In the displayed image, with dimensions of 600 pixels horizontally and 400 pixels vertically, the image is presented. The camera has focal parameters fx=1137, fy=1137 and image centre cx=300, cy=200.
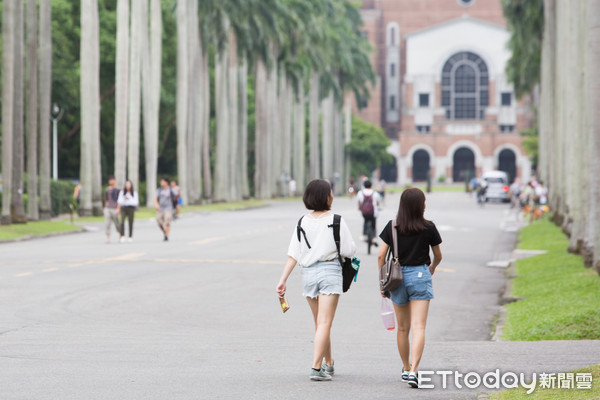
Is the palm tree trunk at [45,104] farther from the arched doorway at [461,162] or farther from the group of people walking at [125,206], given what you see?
the arched doorway at [461,162]

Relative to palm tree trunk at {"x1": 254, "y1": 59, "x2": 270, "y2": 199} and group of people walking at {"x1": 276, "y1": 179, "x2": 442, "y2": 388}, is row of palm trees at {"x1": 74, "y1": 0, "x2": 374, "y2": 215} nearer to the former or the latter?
palm tree trunk at {"x1": 254, "y1": 59, "x2": 270, "y2": 199}

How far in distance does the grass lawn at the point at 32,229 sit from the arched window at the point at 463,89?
10926 centimetres

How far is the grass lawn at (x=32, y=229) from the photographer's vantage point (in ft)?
108

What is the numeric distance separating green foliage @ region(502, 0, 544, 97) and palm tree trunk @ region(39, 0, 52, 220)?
66.5ft

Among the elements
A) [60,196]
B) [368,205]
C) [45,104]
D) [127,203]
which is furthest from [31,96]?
[368,205]

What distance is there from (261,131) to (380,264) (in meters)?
67.6

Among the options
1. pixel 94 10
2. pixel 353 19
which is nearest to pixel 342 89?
pixel 353 19

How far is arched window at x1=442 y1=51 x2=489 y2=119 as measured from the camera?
143 metres

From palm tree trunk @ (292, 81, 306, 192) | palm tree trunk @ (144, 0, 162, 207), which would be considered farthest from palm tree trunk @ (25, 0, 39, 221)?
palm tree trunk @ (292, 81, 306, 192)

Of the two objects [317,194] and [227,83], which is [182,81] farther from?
[317,194]

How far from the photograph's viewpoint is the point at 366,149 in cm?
11731

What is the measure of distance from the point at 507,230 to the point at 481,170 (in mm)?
100984

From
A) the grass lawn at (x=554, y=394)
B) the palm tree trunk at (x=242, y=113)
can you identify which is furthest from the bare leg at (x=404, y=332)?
the palm tree trunk at (x=242, y=113)

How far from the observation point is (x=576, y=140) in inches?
950
